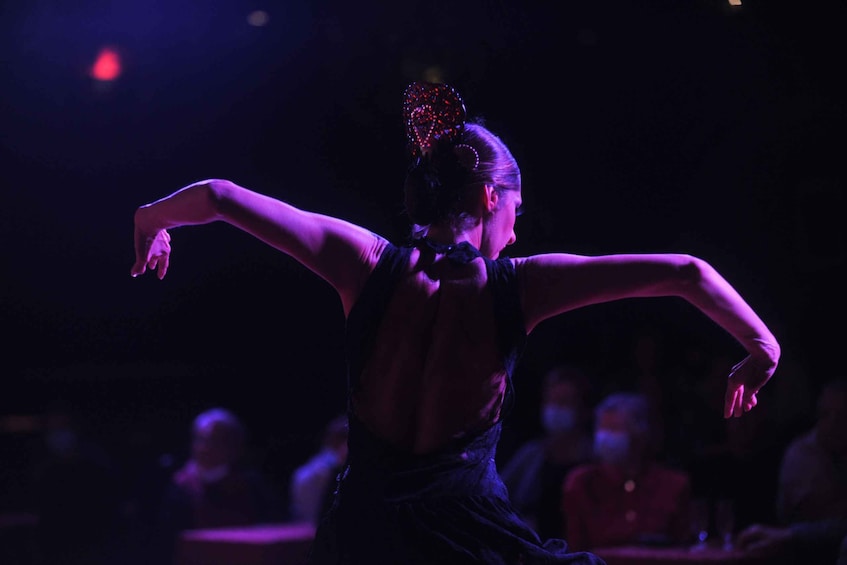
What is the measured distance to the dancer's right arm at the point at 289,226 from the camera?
175 centimetres

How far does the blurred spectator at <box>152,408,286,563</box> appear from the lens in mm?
5238

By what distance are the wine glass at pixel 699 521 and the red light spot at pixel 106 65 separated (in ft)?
13.6

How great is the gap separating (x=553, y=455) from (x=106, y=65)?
3.40 meters

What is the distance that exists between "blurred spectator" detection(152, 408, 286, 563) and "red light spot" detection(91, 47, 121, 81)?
2.09 m

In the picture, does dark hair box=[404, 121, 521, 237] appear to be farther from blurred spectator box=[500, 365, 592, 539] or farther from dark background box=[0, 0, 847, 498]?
dark background box=[0, 0, 847, 498]

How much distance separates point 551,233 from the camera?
22.0 feet

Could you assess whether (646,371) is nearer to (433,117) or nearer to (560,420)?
(560,420)

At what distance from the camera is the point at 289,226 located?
1752 millimetres

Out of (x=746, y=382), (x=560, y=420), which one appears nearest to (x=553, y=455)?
(x=560, y=420)

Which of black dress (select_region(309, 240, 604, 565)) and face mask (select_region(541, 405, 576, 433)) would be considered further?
face mask (select_region(541, 405, 576, 433))

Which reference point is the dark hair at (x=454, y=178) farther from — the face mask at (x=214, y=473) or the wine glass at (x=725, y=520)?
the face mask at (x=214, y=473)

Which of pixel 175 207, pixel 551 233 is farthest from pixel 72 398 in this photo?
pixel 175 207

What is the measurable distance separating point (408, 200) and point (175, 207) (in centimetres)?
42

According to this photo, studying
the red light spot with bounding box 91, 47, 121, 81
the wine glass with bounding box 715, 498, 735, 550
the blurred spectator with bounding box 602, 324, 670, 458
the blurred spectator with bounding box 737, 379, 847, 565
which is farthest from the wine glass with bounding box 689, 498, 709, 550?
the red light spot with bounding box 91, 47, 121, 81
